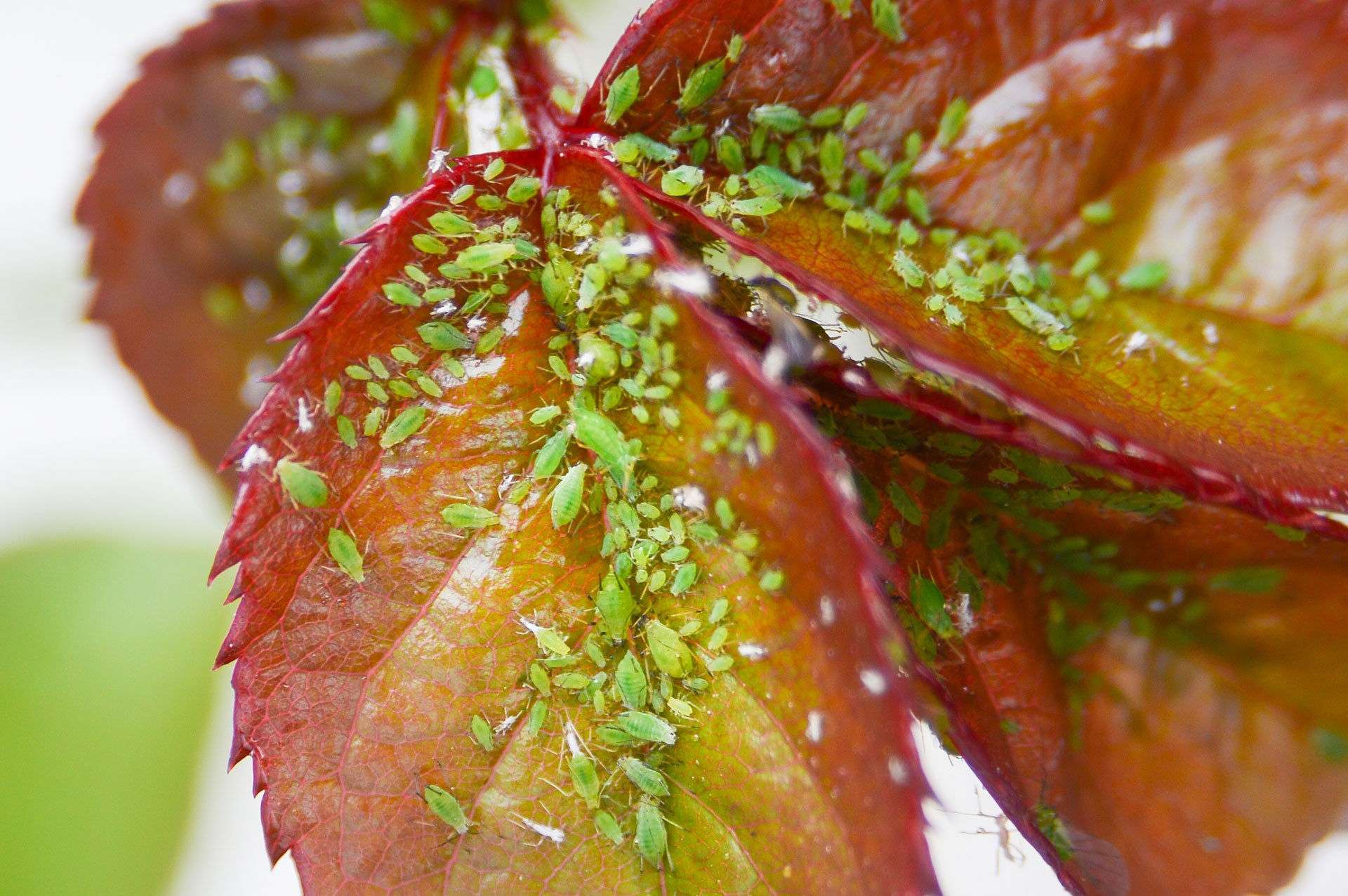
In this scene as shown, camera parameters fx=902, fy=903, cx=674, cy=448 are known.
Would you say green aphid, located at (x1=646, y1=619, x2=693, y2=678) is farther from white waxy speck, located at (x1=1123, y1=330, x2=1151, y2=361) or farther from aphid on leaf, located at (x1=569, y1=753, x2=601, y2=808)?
white waxy speck, located at (x1=1123, y1=330, x2=1151, y2=361)

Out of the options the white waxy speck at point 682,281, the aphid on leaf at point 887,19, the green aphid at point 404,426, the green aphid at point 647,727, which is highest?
→ the aphid on leaf at point 887,19

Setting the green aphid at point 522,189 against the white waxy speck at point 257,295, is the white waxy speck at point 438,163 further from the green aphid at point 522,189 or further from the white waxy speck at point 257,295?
the white waxy speck at point 257,295

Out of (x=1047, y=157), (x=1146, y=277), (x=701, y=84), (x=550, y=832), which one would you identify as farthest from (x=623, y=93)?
(x=550, y=832)

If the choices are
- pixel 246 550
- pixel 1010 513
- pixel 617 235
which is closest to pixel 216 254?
pixel 246 550

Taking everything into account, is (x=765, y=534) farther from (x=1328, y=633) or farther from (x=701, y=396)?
(x=1328, y=633)

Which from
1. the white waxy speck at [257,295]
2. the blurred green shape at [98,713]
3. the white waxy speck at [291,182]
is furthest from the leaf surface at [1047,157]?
the blurred green shape at [98,713]

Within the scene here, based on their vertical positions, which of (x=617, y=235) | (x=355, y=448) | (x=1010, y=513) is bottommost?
(x=1010, y=513)

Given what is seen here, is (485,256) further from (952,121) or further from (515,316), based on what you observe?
(952,121)

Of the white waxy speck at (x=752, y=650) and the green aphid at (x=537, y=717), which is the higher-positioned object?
the white waxy speck at (x=752, y=650)
